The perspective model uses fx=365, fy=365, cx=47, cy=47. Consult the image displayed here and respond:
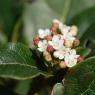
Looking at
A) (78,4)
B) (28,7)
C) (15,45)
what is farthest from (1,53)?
(78,4)

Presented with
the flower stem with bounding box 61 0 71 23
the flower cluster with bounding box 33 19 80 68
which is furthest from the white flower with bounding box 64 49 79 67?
the flower stem with bounding box 61 0 71 23

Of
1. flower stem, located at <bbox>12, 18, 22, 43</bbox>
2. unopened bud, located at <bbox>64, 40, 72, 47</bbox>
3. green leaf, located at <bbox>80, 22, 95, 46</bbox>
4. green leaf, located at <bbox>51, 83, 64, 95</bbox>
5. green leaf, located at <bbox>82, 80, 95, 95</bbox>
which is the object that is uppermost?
flower stem, located at <bbox>12, 18, 22, 43</bbox>

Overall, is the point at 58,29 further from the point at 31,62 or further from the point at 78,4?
the point at 78,4

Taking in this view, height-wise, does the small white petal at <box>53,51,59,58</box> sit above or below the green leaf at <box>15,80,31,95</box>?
below

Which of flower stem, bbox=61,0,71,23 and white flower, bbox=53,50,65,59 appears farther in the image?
flower stem, bbox=61,0,71,23

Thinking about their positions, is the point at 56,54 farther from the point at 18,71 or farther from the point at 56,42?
the point at 18,71

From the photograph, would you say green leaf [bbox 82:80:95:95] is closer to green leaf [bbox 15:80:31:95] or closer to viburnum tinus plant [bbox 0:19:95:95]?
viburnum tinus plant [bbox 0:19:95:95]
